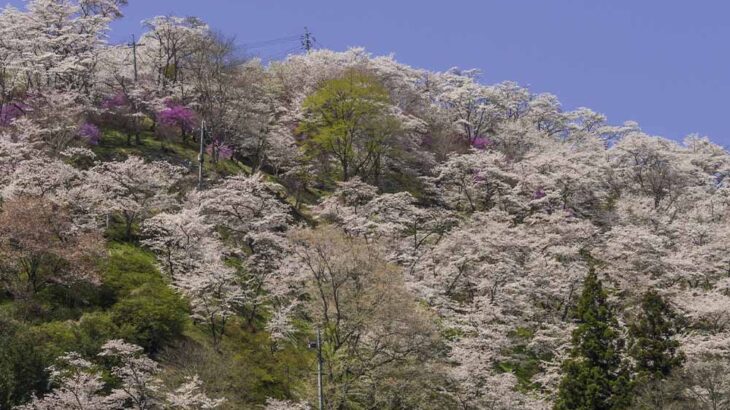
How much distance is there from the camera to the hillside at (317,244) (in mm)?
36094

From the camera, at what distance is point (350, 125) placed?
65.9 metres

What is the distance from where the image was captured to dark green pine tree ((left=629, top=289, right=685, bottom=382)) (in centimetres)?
3856

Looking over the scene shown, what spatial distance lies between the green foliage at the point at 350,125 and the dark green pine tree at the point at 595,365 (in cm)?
2935

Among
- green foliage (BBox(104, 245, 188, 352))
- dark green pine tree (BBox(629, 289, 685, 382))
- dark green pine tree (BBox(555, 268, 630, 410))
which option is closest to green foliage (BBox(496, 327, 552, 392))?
dark green pine tree (BBox(555, 268, 630, 410))

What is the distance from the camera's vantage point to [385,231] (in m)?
51.5

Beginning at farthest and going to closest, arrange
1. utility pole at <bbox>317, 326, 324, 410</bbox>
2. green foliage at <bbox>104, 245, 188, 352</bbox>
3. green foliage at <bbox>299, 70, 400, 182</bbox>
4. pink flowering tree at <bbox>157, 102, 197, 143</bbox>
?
green foliage at <bbox>299, 70, 400, 182</bbox>
pink flowering tree at <bbox>157, 102, 197, 143</bbox>
green foliage at <bbox>104, 245, 188, 352</bbox>
utility pole at <bbox>317, 326, 324, 410</bbox>

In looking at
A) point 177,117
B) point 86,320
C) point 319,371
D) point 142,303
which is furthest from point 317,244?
point 177,117

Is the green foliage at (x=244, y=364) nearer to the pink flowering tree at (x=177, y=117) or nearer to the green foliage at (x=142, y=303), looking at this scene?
the green foliage at (x=142, y=303)

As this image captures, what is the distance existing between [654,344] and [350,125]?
3386 centimetres

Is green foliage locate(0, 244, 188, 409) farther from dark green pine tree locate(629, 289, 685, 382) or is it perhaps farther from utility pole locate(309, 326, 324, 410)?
dark green pine tree locate(629, 289, 685, 382)

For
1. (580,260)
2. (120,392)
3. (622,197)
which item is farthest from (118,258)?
(622,197)

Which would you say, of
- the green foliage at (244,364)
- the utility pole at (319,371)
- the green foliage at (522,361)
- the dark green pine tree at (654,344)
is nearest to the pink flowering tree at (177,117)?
the green foliage at (244,364)

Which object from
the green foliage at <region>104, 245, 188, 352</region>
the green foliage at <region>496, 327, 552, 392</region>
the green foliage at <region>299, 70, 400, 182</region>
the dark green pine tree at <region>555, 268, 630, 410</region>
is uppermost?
the green foliage at <region>299, 70, 400, 182</region>

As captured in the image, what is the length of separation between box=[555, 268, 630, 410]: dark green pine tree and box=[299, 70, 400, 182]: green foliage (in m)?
29.3
